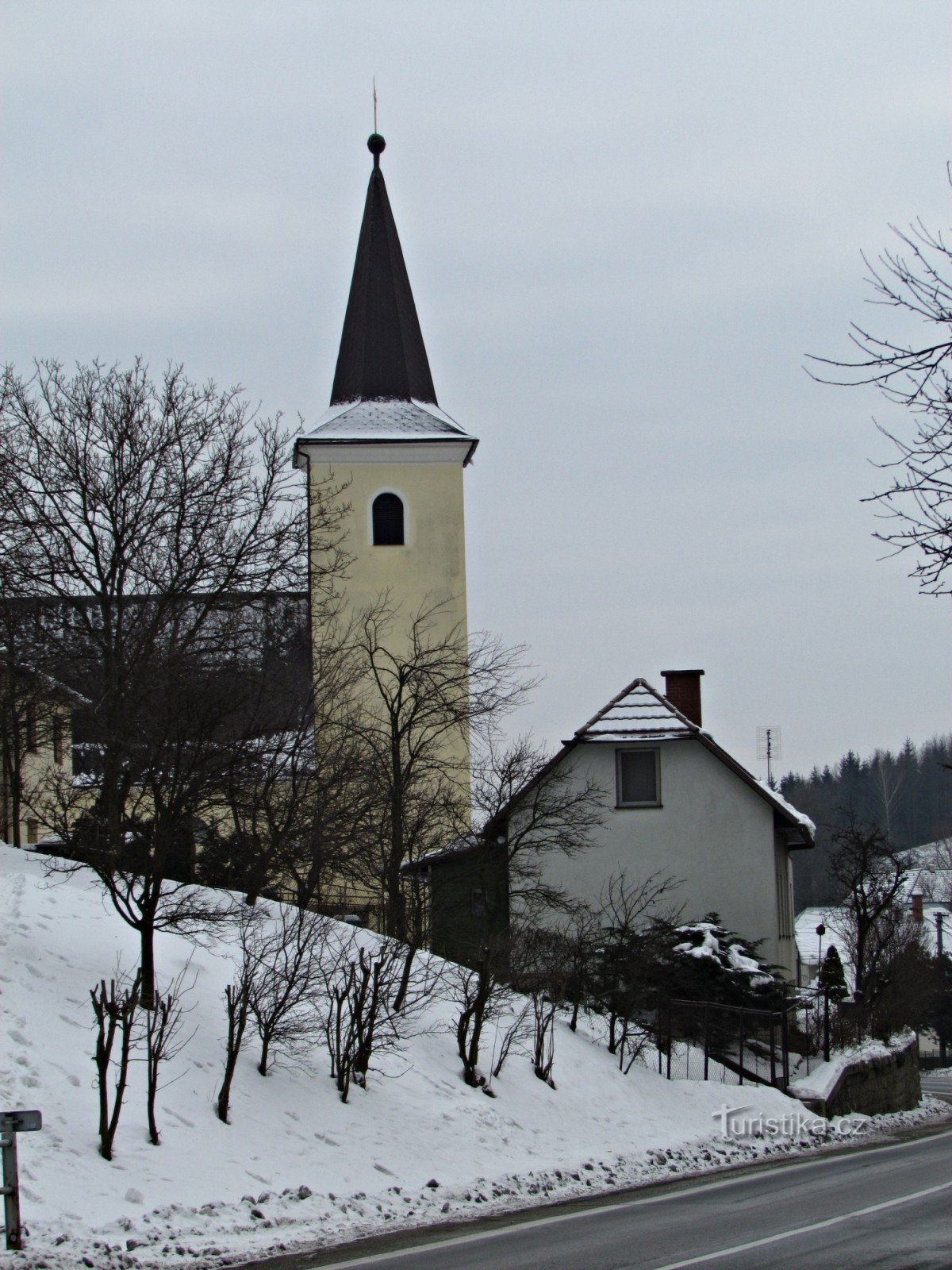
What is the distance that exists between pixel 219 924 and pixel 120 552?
7212 mm

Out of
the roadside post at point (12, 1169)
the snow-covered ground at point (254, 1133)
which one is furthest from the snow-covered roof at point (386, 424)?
the roadside post at point (12, 1169)

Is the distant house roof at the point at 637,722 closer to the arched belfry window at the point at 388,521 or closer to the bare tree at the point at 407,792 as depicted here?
the bare tree at the point at 407,792

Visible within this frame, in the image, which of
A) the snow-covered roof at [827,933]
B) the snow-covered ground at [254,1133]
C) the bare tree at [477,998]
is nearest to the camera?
the snow-covered ground at [254,1133]

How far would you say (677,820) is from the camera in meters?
31.6

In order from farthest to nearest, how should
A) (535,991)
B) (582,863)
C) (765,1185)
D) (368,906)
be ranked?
(582,863), (368,906), (535,991), (765,1185)

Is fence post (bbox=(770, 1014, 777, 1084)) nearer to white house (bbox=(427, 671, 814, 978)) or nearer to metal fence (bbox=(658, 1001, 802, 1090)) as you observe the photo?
metal fence (bbox=(658, 1001, 802, 1090))

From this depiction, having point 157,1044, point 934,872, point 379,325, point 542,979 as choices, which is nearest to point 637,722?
point 542,979

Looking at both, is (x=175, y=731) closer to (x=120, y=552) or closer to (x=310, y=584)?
(x=120, y=552)

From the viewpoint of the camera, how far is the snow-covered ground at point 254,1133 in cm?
1106

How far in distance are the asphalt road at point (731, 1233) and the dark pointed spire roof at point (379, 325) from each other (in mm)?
31619

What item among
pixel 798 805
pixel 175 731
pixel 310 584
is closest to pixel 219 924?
pixel 175 731

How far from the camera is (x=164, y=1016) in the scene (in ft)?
41.3

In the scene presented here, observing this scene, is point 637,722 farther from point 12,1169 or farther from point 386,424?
point 12,1169

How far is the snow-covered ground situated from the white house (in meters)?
10.6
